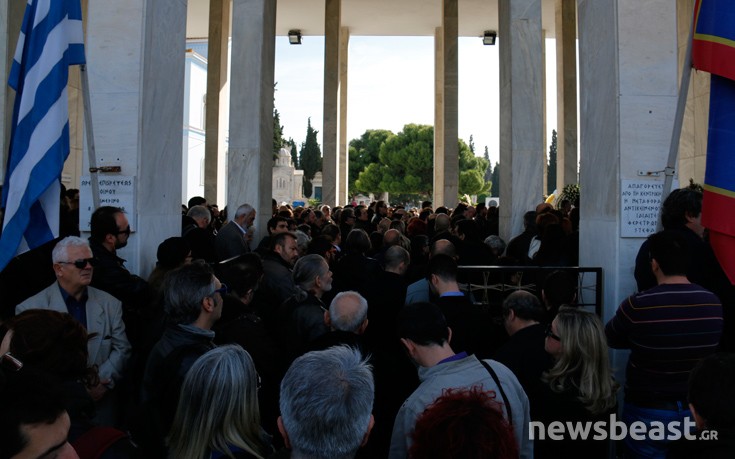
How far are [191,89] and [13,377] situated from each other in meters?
44.0

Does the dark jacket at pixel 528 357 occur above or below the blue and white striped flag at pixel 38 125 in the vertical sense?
below

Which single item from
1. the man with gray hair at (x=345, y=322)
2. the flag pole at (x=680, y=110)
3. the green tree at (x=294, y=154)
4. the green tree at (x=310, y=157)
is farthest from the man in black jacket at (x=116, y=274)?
the green tree at (x=294, y=154)

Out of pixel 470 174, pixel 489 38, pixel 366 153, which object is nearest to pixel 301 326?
pixel 489 38

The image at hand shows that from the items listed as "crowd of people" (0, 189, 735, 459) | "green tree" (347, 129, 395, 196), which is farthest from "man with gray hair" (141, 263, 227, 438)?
"green tree" (347, 129, 395, 196)

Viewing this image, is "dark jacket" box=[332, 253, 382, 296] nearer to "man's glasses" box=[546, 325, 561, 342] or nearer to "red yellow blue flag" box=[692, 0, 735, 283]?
"man's glasses" box=[546, 325, 561, 342]

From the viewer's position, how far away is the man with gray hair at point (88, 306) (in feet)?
14.1

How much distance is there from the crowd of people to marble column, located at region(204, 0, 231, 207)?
48.4 feet

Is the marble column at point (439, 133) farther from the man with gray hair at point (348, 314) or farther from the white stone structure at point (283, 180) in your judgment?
the white stone structure at point (283, 180)

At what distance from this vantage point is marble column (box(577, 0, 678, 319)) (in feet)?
21.3

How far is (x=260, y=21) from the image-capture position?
499 inches

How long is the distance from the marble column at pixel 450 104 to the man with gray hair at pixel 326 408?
18.8m

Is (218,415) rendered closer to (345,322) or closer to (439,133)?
(345,322)

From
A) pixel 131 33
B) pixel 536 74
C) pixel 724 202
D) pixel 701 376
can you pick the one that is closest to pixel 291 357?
pixel 701 376

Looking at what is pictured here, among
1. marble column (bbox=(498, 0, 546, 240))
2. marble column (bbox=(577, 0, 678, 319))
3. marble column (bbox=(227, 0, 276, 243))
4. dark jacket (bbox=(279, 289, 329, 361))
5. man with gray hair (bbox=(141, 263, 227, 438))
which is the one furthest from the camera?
marble column (bbox=(227, 0, 276, 243))
